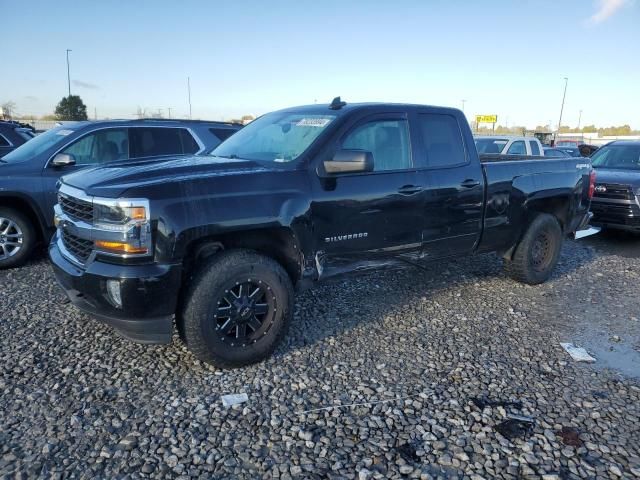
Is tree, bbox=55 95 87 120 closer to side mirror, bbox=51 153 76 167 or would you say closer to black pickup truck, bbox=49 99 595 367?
side mirror, bbox=51 153 76 167

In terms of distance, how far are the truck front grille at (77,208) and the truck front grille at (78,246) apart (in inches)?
6.0

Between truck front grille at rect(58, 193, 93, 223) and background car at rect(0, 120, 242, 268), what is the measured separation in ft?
5.55

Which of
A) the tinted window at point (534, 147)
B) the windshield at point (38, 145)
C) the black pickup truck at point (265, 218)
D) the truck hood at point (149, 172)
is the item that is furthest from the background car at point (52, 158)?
the tinted window at point (534, 147)

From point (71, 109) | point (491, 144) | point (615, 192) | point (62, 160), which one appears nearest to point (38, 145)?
point (62, 160)

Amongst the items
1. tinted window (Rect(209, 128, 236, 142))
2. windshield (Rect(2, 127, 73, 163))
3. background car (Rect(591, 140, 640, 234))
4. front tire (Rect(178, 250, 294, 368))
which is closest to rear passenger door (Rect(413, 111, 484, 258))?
front tire (Rect(178, 250, 294, 368))

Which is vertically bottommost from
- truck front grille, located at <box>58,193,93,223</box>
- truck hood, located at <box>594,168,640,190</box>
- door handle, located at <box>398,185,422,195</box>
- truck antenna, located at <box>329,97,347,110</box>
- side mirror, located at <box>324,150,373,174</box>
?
truck hood, located at <box>594,168,640,190</box>

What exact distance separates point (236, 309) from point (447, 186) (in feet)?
7.48

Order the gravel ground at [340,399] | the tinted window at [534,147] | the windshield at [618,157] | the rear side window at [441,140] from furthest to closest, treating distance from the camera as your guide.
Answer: the tinted window at [534,147] < the windshield at [618,157] < the rear side window at [441,140] < the gravel ground at [340,399]

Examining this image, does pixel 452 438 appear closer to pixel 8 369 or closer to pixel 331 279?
pixel 331 279

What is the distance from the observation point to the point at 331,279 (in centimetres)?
399

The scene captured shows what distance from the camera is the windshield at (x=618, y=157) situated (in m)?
9.40

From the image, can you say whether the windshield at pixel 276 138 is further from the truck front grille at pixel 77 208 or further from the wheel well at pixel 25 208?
the wheel well at pixel 25 208

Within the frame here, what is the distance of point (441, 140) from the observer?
4.68 metres

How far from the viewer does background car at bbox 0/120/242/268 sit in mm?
5664
